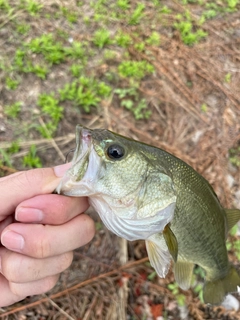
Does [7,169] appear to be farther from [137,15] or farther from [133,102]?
[137,15]

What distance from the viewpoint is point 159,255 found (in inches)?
61.9

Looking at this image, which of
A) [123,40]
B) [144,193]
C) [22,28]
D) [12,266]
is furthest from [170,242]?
[22,28]

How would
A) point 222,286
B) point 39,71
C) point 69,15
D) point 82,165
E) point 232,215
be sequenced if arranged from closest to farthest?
1. point 82,165
2. point 232,215
3. point 222,286
4. point 39,71
5. point 69,15

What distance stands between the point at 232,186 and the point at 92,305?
4.64 ft

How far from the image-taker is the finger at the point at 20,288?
158 cm

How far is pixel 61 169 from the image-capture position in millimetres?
1474

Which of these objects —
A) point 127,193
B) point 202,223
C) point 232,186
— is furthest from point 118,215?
point 232,186

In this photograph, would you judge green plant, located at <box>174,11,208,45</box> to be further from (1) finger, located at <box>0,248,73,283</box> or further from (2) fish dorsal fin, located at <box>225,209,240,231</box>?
(1) finger, located at <box>0,248,73,283</box>

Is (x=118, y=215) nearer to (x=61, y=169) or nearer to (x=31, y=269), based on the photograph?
(x=61, y=169)

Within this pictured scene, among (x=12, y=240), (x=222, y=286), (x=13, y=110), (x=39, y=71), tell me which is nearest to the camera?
(x=12, y=240)

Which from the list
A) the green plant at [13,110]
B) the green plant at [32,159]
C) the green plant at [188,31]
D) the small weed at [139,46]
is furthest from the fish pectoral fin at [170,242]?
the green plant at [188,31]

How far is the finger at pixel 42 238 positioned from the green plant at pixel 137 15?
7.20ft

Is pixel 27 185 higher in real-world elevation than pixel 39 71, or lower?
higher

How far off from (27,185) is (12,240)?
229 millimetres
